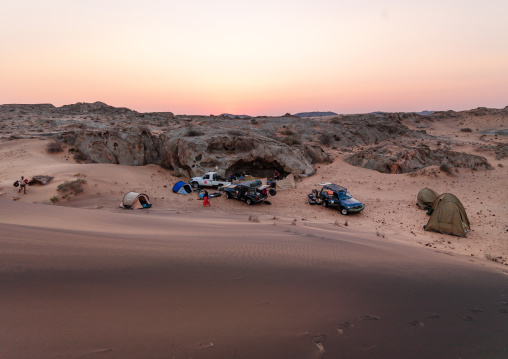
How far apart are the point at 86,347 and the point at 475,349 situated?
4.54 meters

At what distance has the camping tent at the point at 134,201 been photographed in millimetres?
15648

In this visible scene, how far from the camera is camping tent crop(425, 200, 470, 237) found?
12.8m

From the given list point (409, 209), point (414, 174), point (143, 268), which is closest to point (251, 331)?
point (143, 268)

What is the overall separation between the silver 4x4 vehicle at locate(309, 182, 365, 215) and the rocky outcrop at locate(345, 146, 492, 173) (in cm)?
1272

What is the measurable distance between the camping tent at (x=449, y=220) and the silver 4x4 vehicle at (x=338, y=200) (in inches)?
149

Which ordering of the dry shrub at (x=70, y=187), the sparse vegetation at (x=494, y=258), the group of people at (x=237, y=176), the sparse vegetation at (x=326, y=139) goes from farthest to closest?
1. the sparse vegetation at (x=326, y=139)
2. the group of people at (x=237, y=176)
3. the dry shrub at (x=70, y=187)
4. the sparse vegetation at (x=494, y=258)

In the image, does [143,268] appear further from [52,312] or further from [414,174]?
[414,174]

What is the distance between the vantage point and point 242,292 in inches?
164

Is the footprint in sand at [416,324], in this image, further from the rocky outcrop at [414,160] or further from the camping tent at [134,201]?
the rocky outcrop at [414,160]

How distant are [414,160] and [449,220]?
54.1ft

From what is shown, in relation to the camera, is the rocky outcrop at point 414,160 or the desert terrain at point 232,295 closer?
the desert terrain at point 232,295

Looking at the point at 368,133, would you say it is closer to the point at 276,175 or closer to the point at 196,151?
the point at 276,175

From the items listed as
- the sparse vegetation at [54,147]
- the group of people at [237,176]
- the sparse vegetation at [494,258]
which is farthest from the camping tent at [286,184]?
the sparse vegetation at [54,147]

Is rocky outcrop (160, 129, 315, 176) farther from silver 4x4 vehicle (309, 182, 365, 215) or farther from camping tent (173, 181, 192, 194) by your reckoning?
silver 4x4 vehicle (309, 182, 365, 215)
